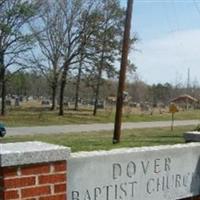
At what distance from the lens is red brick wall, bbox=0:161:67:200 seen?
182 inches

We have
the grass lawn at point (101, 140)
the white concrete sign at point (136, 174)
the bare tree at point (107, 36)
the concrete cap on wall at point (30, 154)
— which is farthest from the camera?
the bare tree at point (107, 36)

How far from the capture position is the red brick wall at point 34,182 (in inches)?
182

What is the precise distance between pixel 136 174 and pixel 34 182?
1.53 meters

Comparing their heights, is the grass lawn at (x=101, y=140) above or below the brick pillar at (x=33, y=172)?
below

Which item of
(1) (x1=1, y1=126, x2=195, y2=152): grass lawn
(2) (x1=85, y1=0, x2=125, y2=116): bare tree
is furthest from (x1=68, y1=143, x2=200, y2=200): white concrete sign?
(2) (x1=85, y1=0, x2=125, y2=116): bare tree

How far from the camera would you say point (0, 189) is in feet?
15.1

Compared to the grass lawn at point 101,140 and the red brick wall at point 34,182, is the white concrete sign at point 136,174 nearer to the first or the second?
the red brick wall at point 34,182

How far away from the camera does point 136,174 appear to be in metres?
5.99

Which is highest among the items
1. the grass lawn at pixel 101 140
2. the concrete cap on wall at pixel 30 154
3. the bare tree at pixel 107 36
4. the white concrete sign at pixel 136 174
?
the bare tree at pixel 107 36

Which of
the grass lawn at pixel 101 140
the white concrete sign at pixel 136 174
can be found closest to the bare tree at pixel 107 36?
the grass lawn at pixel 101 140

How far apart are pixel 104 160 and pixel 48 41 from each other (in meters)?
49.4

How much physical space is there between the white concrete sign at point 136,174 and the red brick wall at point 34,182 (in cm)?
22

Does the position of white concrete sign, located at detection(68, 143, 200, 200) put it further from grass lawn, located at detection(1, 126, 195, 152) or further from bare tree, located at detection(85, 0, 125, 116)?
bare tree, located at detection(85, 0, 125, 116)

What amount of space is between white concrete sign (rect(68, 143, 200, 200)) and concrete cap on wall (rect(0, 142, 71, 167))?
0.94 ft
